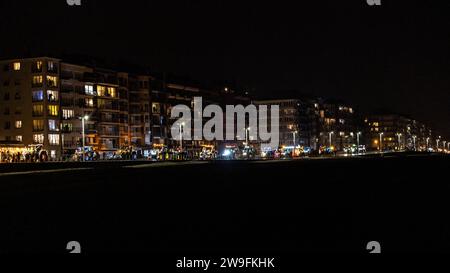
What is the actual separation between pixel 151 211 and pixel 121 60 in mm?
111348

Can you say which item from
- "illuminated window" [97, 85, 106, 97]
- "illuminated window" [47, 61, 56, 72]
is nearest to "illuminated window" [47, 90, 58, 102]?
"illuminated window" [47, 61, 56, 72]

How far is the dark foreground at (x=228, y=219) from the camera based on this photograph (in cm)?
1205

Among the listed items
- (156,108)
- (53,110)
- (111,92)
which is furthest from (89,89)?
(156,108)

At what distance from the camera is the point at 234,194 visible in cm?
2192

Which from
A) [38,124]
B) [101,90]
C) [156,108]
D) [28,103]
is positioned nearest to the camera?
[38,124]

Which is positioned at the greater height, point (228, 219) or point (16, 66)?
point (16, 66)

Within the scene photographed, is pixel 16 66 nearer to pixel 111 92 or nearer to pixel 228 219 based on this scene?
pixel 111 92

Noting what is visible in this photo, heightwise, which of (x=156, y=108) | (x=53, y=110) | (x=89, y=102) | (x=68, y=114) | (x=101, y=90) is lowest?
(x=68, y=114)

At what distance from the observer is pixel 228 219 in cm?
1525

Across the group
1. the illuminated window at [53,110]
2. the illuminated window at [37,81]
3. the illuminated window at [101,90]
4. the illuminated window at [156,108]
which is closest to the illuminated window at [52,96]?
the illuminated window at [53,110]

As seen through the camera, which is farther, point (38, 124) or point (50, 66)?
point (50, 66)

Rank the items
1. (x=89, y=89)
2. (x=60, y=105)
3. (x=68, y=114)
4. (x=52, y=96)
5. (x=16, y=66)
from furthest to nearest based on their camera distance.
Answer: (x=89, y=89) < (x=68, y=114) < (x=60, y=105) < (x=52, y=96) < (x=16, y=66)
